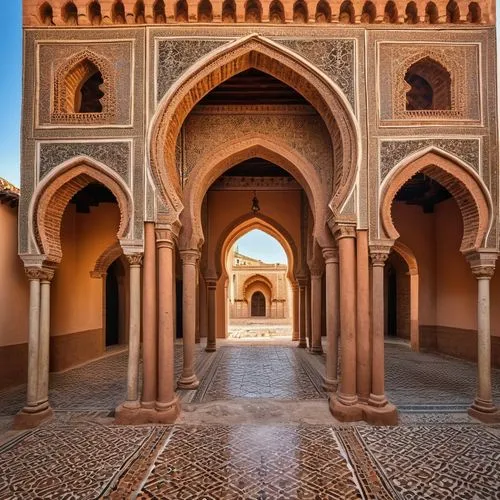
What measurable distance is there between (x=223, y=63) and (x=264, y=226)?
856cm

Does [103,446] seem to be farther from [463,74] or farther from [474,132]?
[463,74]

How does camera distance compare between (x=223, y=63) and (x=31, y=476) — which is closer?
(x=31, y=476)

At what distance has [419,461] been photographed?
168 inches

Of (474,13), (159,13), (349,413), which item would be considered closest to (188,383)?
(349,413)

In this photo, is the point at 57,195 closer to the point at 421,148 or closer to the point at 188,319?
the point at 188,319

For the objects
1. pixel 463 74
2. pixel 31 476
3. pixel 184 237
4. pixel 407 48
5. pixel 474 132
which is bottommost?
Answer: pixel 31 476

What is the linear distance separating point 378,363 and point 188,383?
357 centimetres

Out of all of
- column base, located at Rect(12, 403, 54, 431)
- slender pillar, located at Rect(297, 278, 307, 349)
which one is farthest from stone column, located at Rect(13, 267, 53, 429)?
slender pillar, located at Rect(297, 278, 307, 349)

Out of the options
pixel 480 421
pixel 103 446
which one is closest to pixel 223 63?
pixel 103 446

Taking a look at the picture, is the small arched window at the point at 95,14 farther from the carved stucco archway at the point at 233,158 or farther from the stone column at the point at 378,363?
the stone column at the point at 378,363

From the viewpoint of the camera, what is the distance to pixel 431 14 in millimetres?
5734

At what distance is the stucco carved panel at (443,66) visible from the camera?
221 inches

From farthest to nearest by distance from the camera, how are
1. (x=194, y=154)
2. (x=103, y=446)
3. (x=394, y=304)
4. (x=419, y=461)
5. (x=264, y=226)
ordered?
1. (x=394, y=304)
2. (x=264, y=226)
3. (x=194, y=154)
4. (x=103, y=446)
5. (x=419, y=461)

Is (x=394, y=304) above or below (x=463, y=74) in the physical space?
below
